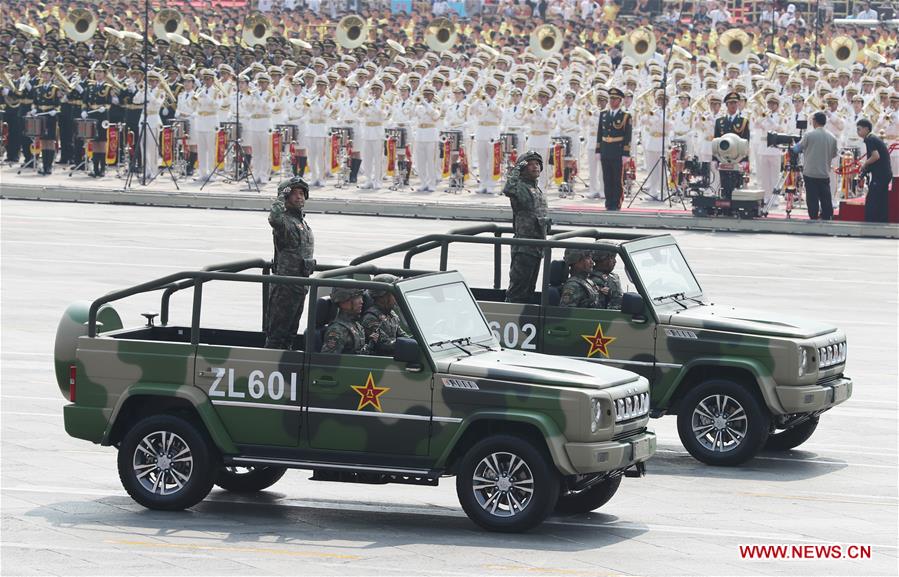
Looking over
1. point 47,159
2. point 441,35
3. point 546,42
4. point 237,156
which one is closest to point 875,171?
point 237,156

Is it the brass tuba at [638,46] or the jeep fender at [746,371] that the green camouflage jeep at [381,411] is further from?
the brass tuba at [638,46]

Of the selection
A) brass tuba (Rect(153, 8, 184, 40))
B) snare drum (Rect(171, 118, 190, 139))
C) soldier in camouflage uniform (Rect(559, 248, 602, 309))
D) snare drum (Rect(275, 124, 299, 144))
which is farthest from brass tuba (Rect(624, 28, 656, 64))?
soldier in camouflage uniform (Rect(559, 248, 602, 309))

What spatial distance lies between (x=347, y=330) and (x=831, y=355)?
4.49m

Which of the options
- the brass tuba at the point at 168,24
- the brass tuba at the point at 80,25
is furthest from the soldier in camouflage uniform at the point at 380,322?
the brass tuba at the point at 168,24

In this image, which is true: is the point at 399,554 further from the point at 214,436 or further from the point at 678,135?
the point at 678,135

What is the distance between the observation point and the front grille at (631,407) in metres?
11.9

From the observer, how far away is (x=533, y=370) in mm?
11906

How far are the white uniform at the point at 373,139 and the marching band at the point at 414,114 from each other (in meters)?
0.03

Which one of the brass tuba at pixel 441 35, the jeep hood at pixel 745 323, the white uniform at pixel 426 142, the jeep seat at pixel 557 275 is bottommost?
the jeep hood at pixel 745 323

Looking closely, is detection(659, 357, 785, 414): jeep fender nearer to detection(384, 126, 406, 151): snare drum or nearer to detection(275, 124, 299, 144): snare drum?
detection(384, 126, 406, 151): snare drum

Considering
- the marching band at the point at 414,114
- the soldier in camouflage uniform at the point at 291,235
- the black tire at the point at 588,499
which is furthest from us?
the marching band at the point at 414,114

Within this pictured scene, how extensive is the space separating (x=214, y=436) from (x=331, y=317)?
115 centimetres

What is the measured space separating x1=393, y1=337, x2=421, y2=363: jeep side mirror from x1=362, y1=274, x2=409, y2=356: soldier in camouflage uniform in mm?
496

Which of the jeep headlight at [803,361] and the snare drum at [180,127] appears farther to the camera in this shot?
the snare drum at [180,127]
